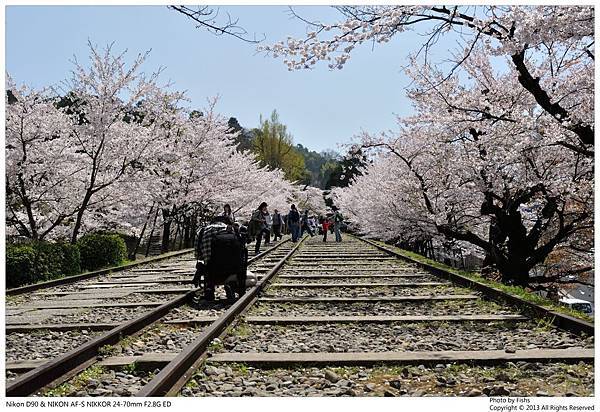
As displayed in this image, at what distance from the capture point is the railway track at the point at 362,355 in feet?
12.7

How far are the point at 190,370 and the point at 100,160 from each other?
41.9 feet

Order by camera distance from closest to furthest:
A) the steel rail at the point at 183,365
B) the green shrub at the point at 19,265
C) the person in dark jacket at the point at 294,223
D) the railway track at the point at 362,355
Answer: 1. the steel rail at the point at 183,365
2. the railway track at the point at 362,355
3. the green shrub at the point at 19,265
4. the person in dark jacket at the point at 294,223

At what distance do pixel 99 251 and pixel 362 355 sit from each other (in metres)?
10.8

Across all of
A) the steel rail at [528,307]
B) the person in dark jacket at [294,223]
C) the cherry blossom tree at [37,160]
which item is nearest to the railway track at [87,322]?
the steel rail at [528,307]

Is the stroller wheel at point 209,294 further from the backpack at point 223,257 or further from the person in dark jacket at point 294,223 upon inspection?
the person in dark jacket at point 294,223

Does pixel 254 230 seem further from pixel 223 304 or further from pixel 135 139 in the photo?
pixel 223 304

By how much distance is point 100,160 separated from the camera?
51.8 feet

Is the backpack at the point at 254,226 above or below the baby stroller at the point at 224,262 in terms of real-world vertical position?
above

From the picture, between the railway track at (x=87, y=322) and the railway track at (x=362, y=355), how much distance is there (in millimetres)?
201

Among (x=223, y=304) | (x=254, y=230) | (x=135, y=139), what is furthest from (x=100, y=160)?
(x=223, y=304)

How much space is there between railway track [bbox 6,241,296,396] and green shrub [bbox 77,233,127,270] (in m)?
2.93

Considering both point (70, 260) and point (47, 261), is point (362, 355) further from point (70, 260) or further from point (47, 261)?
point (70, 260)

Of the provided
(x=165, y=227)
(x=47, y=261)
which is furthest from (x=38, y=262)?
(x=165, y=227)

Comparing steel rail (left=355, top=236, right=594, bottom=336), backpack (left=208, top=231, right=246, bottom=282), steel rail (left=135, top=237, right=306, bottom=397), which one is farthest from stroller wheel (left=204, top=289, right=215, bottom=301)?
steel rail (left=355, top=236, right=594, bottom=336)
